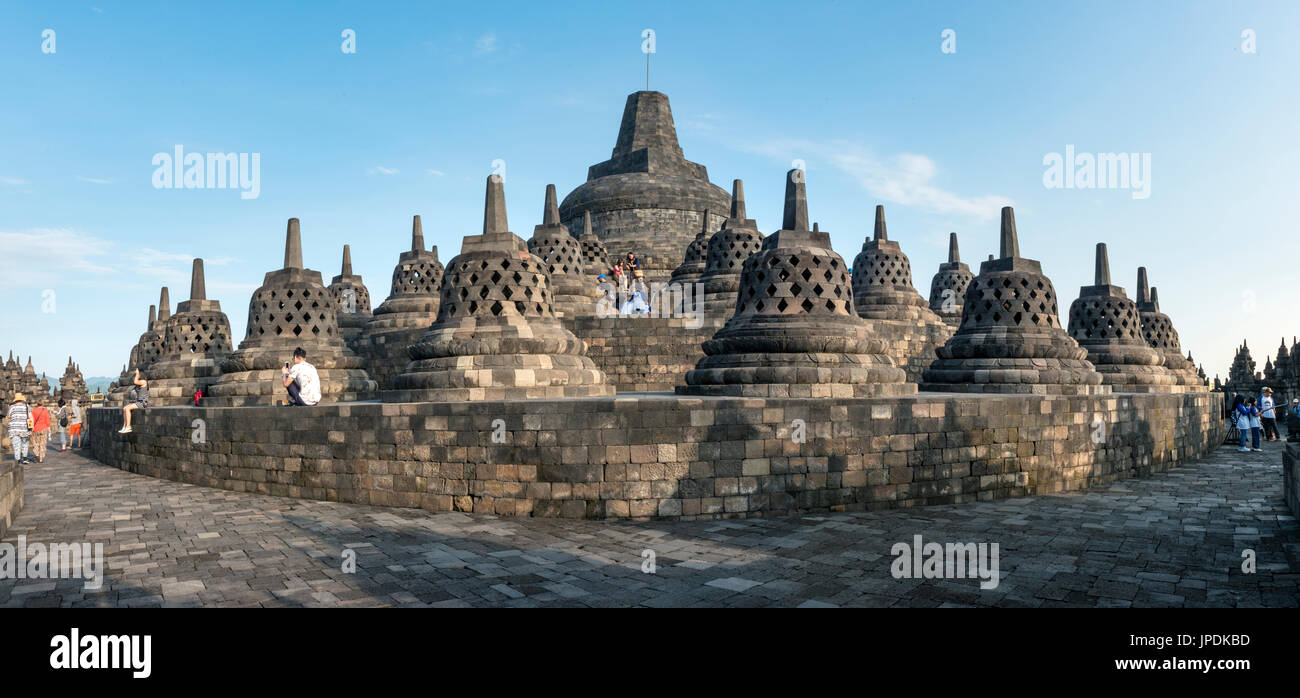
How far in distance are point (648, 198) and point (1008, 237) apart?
2055 cm

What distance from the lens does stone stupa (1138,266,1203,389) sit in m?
17.0

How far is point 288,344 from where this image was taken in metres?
12.0

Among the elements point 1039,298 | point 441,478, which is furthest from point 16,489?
point 1039,298

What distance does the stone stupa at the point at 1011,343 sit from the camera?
1121cm

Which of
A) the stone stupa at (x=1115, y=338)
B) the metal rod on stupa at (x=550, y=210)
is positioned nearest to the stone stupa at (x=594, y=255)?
the metal rod on stupa at (x=550, y=210)

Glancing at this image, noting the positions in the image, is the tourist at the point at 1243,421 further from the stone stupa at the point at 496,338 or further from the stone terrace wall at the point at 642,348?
the stone stupa at the point at 496,338

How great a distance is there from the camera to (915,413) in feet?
26.2

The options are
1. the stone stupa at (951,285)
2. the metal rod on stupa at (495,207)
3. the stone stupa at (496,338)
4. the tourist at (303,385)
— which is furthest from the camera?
the stone stupa at (951,285)

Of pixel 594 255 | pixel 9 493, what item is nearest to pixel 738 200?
pixel 594 255

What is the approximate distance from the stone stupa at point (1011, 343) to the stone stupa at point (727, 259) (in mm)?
7048

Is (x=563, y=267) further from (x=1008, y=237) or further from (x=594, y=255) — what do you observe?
(x=1008, y=237)

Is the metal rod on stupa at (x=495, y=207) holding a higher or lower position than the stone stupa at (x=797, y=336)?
higher
